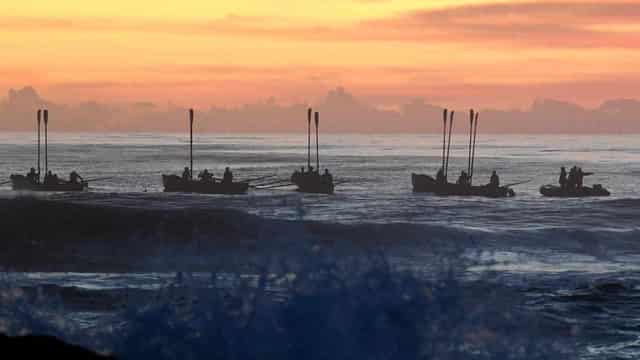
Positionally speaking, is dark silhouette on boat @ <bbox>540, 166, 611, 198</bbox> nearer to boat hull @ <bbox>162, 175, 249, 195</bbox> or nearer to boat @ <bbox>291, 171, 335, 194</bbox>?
boat @ <bbox>291, 171, 335, 194</bbox>

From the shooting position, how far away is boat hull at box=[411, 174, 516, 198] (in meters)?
88.2

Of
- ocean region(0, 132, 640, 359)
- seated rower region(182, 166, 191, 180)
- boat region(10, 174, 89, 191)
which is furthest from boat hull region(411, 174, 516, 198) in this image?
boat region(10, 174, 89, 191)

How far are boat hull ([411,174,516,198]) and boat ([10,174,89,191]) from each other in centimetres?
2750

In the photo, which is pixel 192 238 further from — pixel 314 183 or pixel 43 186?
pixel 314 183

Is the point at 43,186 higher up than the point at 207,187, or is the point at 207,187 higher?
the point at 207,187

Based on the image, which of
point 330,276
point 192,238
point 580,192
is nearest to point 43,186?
point 192,238

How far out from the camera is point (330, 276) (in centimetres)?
1212

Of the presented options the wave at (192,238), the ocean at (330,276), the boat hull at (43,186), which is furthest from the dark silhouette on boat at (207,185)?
the wave at (192,238)

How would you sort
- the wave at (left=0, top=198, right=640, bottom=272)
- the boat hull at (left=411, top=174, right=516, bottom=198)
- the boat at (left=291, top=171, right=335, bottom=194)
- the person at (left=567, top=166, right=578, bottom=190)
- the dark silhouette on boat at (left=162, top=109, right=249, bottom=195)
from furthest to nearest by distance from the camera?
the boat at (left=291, top=171, right=335, bottom=194), the boat hull at (left=411, top=174, right=516, bottom=198), the person at (left=567, top=166, right=578, bottom=190), the dark silhouette on boat at (left=162, top=109, right=249, bottom=195), the wave at (left=0, top=198, right=640, bottom=272)

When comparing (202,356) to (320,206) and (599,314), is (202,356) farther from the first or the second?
(320,206)

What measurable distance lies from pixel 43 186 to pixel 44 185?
0.12 m

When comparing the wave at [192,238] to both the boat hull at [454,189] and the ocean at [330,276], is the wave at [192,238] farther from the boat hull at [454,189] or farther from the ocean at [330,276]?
the boat hull at [454,189]

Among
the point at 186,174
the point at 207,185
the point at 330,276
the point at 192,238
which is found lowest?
the point at 192,238

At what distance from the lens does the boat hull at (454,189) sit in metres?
88.2
